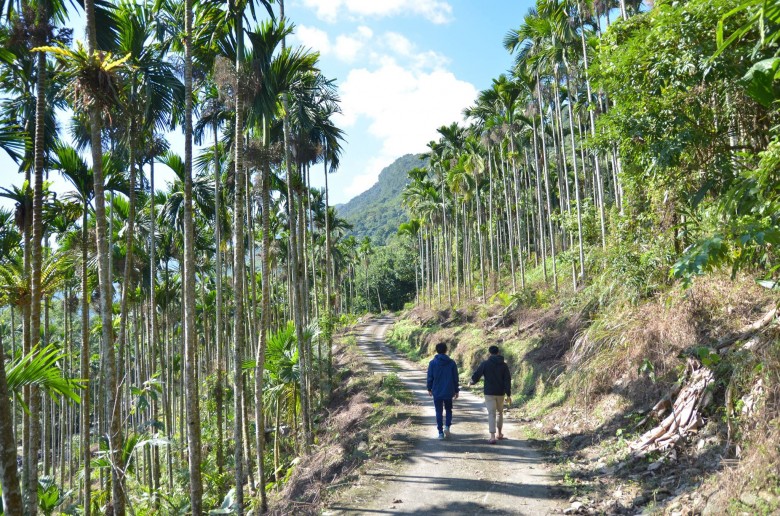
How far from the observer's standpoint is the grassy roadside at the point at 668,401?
16.6ft

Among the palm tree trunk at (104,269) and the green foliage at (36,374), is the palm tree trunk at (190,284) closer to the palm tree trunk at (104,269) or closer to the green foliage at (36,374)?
the palm tree trunk at (104,269)

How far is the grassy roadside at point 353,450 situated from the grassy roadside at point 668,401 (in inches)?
Answer: 110

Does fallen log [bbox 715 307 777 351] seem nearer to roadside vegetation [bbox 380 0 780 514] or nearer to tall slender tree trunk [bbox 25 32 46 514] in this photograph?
roadside vegetation [bbox 380 0 780 514]

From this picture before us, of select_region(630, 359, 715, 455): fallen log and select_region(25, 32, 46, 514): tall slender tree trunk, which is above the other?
select_region(25, 32, 46, 514): tall slender tree trunk

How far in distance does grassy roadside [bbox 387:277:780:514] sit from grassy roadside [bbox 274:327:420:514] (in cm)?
280

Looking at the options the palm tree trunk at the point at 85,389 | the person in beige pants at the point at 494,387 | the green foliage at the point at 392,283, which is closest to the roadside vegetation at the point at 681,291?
the person in beige pants at the point at 494,387

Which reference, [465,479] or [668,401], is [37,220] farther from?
[668,401]

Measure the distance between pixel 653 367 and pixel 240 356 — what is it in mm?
7205

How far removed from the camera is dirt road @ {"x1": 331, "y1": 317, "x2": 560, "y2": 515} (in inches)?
255

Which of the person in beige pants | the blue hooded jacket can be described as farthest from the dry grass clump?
the blue hooded jacket

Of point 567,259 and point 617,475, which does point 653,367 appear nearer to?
point 617,475

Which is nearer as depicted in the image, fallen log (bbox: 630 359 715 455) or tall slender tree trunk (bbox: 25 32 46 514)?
fallen log (bbox: 630 359 715 455)

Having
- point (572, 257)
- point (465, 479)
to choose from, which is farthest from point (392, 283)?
point (465, 479)

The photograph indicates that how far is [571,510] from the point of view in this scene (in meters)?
6.02
